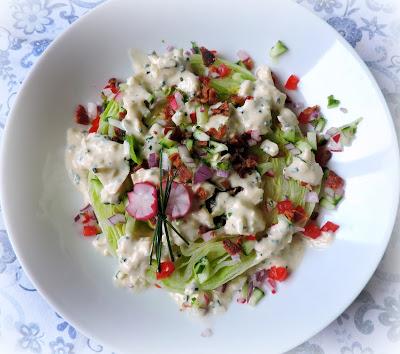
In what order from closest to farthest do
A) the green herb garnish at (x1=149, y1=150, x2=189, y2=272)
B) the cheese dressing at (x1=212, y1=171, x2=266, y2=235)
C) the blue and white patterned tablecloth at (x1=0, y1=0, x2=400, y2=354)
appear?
the green herb garnish at (x1=149, y1=150, x2=189, y2=272) → the cheese dressing at (x1=212, y1=171, x2=266, y2=235) → the blue and white patterned tablecloth at (x1=0, y1=0, x2=400, y2=354)

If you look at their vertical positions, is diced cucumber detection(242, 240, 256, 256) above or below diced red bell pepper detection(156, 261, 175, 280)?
above

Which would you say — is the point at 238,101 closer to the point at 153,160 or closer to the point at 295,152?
the point at 295,152

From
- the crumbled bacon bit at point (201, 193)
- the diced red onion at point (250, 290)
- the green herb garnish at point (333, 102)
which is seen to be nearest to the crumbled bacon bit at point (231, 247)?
the diced red onion at point (250, 290)

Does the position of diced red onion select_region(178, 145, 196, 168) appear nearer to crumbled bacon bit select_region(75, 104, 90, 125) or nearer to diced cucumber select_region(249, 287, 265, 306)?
crumbled bacon bit select_region(75, 104, 90, 125)

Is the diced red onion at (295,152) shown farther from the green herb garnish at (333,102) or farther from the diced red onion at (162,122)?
the diced red onion at (162,122)

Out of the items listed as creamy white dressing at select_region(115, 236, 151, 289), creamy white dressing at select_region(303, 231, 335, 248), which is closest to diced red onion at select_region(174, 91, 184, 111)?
creamy white dressing at select_region(115, 236, 151, 289)

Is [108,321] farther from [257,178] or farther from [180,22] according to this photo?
[180,22]

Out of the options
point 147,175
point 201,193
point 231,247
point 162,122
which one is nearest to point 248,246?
point 231,247

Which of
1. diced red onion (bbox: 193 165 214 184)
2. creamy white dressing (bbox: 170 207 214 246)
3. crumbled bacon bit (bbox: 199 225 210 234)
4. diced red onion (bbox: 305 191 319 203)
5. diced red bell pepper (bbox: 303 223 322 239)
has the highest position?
diced red onion (bbox: 193 165 214 184)

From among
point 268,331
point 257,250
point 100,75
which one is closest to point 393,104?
point 257,250
